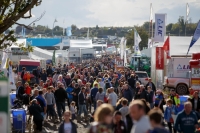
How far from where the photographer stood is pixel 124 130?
982cm

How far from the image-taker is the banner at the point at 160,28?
35.3 meters

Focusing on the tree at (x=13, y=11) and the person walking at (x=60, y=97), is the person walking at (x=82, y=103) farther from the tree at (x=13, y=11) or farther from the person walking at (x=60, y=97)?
the tree at (x=13, y=11)

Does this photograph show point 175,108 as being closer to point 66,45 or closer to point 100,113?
point 100,113

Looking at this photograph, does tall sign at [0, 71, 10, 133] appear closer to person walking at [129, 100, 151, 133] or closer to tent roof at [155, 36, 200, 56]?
person walking at [129, 100, 151, 133]

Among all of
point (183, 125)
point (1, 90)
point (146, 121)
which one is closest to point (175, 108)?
point (183, 125)

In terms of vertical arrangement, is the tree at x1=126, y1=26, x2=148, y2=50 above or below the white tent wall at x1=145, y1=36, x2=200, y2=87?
above

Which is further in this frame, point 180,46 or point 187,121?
point 180,46

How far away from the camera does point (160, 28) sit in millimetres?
35656

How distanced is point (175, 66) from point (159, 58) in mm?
1224

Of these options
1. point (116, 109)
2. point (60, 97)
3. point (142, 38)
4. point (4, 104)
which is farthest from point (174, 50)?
point (142, 38)

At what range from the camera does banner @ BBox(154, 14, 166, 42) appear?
35281 mm

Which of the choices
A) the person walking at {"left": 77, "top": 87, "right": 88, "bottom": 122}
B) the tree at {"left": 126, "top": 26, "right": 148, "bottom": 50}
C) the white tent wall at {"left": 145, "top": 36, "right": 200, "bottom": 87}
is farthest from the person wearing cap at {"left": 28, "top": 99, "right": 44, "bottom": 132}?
the tree at {"left": 126, "top": 26, "right": 148, "bottom": 50}

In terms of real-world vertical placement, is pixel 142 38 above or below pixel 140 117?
above

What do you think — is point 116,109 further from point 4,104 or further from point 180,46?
point 180,46
